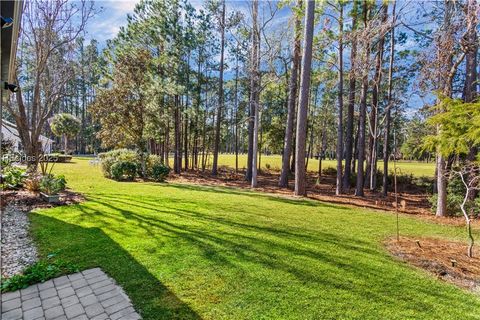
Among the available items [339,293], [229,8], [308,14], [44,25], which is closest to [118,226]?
[339,293]

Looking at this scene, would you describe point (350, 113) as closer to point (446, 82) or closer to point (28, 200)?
point (446, 82)

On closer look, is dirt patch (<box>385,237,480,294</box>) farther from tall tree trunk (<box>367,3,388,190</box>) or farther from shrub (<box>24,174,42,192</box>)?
shrub (<box>24,174,42,192</box>)

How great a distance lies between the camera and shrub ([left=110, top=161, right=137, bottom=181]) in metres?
12.8

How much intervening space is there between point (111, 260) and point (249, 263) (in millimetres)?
1943

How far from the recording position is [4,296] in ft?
9.32

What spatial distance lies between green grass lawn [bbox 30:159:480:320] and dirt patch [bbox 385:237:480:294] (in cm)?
27

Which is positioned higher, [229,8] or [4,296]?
[229,8]

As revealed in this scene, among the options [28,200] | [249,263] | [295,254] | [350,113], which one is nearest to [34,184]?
[28,200]

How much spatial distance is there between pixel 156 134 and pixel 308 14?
1100 cm

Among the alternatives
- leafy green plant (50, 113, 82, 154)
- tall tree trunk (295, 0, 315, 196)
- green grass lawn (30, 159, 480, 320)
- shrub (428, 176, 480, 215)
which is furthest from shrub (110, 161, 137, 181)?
leafy green plant (50, 113, 82, 154)

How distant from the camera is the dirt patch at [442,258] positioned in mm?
3617

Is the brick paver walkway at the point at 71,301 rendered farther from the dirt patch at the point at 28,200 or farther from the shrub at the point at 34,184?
the shrub at the point at 34,184

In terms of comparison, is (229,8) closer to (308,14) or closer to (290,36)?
(290,36)

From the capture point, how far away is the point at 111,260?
143 inches
